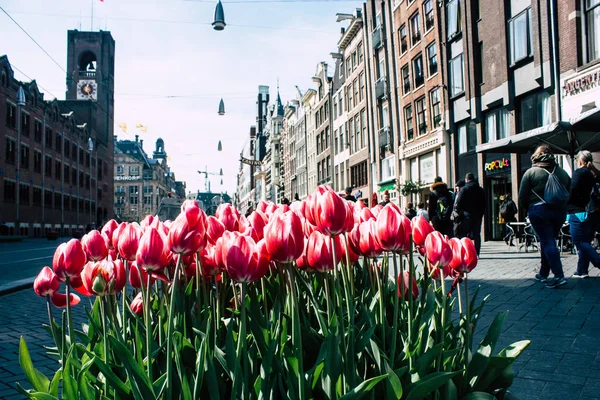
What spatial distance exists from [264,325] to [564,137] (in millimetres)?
10994

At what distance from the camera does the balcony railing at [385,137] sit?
29.8m

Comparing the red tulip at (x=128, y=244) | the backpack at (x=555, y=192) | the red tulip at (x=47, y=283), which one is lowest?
the red tulip at (x=47, y=283)

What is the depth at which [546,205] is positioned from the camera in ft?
21.4

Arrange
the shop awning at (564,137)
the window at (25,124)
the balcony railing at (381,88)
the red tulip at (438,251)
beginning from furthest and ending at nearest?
the window at (25,124) < the balcony railing at (381,88) < the shop awning at (564,137) < the red tulip at (438,251)

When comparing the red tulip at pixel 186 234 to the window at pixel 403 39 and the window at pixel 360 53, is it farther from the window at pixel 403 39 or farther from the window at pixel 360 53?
the window at pixel 360 53

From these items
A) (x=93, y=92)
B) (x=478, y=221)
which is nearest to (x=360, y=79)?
(x=478, y=221)

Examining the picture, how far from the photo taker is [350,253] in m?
1.92

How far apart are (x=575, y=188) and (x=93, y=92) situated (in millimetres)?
69304

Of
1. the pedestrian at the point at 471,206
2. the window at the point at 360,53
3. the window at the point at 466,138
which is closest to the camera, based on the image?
the pedestrian at the point at 471,206

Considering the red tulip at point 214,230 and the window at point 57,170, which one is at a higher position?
the window at point 57,170

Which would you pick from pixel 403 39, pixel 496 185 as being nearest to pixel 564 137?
pixel 496 185

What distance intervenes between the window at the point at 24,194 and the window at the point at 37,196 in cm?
159

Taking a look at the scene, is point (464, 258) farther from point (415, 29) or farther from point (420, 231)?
point (415, 29)

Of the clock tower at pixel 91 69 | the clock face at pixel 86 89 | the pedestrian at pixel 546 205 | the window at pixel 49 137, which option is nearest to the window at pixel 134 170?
the clock tower at pixel 91 69
